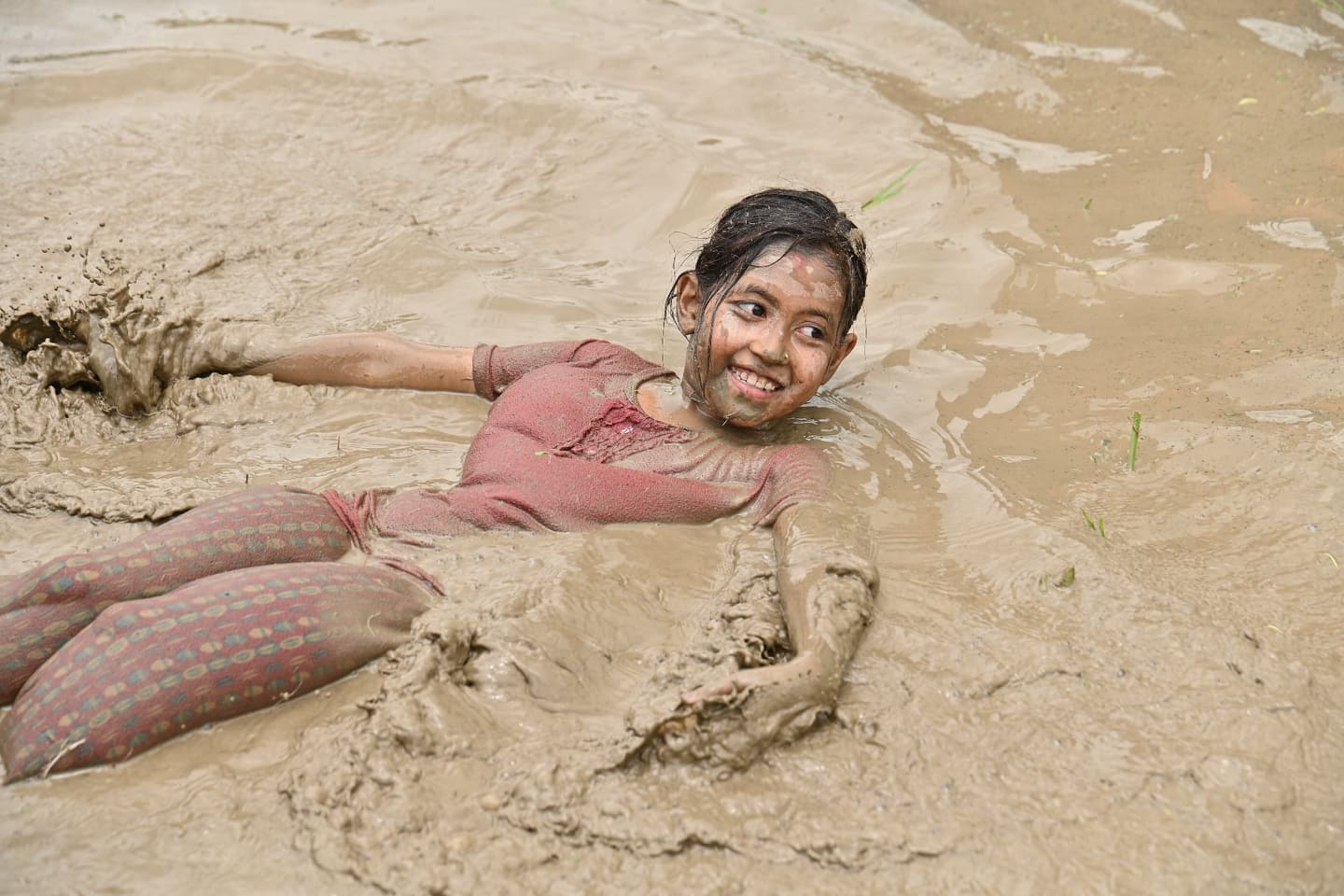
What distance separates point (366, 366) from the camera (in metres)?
3.69

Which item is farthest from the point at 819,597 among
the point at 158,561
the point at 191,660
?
the point at 158,561

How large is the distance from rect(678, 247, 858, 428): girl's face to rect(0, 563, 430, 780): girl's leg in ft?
3.67

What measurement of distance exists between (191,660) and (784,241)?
5.87 ft

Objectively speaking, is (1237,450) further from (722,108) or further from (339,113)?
(339,113)

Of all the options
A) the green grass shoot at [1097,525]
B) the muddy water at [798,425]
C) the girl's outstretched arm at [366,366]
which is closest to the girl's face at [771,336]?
the muddy water at [798,425]

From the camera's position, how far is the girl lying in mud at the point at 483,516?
2.26 metres

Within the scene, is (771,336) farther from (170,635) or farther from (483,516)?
(170,635)

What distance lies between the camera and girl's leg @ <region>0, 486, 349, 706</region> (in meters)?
2.38

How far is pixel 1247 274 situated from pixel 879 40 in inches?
99.4

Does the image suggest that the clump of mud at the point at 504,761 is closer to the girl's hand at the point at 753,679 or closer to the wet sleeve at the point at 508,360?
the girl's hand at the point at 753,679

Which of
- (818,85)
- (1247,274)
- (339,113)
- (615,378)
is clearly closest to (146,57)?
(339,113)

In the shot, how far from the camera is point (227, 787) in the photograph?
2.15 m

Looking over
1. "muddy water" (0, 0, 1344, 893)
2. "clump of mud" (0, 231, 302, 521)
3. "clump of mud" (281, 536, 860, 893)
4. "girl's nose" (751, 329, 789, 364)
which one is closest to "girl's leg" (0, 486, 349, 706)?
"muddy water" (0, 0, 1344, 893)

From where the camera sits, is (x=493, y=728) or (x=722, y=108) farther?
(x=722, y=108)
